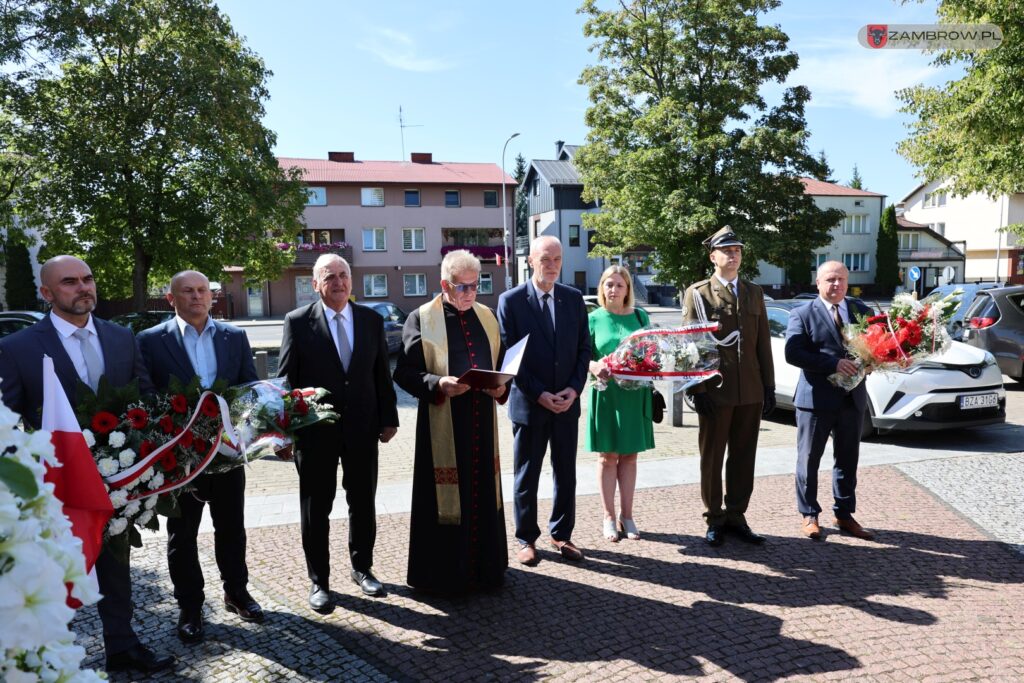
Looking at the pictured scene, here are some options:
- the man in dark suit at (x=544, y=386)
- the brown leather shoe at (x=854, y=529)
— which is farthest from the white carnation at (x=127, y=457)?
the brown leather shoe at (x=854, y=529)

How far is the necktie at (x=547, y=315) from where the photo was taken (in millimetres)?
5141

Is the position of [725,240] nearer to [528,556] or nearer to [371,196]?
[528,556]

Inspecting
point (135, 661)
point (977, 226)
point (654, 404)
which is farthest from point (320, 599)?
point (977, 226)

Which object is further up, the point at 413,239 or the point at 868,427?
the point at 413,239

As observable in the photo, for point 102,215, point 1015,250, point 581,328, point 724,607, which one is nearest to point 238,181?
point 102,215

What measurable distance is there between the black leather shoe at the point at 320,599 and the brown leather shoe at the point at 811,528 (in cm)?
350

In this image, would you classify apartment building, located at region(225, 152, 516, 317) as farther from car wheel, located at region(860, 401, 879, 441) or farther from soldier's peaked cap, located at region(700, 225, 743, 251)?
soldier's peaked cap, located at region(700, 225, 743, 251)

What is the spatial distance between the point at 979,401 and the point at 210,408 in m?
8.35

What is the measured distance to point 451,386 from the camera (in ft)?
14.3

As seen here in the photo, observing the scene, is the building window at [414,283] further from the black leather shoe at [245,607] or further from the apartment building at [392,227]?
the black leather shoe at [245,607]

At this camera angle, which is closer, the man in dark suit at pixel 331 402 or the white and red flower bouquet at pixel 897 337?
the man in dark suit at pixel 331 402

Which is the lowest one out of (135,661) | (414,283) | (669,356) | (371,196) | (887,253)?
(135,661)

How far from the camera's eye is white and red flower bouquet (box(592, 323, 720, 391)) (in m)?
5.14

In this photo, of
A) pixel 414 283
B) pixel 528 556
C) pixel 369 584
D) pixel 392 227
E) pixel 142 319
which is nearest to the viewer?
pixel 369 584
